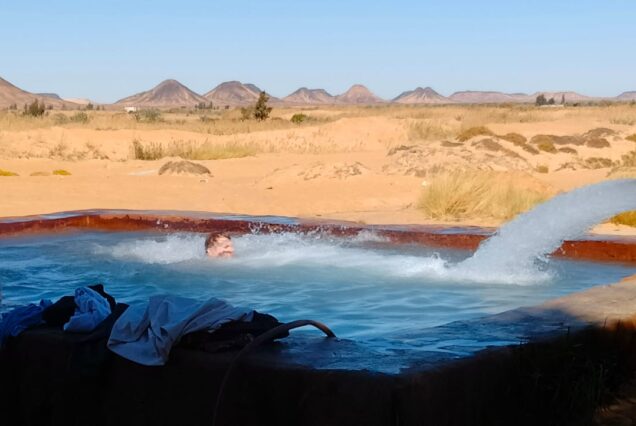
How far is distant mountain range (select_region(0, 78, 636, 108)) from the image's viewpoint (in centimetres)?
12725

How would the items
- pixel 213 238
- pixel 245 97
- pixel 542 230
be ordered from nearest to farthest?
1. pixel 542 230
2. pixel 213 238
3. pixel 245 97

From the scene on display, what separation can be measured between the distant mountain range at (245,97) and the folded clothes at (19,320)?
111273 mm

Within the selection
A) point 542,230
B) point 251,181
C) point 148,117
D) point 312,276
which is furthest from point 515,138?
point 148,117

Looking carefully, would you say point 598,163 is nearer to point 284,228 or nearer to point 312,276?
point 284,228

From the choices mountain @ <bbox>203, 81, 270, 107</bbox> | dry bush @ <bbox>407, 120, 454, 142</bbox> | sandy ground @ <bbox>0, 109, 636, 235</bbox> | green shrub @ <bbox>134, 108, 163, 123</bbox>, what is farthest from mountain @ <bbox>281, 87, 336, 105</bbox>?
sandy ground @ <bbox>0, 109, 636, 235</bbox>

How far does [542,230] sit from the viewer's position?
24.9 ft

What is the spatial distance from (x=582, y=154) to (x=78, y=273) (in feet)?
51.7

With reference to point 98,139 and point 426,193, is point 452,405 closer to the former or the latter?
point 426,193

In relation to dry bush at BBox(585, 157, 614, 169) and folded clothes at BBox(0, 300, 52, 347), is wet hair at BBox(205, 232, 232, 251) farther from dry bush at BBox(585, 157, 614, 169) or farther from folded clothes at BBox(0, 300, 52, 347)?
dry bush at BBox(585, 157, 614, 169)

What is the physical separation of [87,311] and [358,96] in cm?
17976

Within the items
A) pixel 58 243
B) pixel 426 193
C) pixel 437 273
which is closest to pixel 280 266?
pixel 437 273

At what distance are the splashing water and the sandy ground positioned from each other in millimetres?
2663

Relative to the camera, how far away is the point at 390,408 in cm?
287

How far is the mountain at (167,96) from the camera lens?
5856 inches
